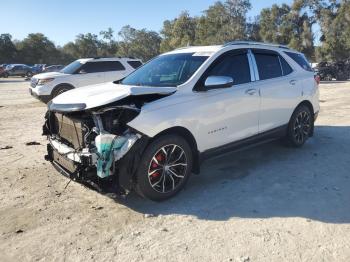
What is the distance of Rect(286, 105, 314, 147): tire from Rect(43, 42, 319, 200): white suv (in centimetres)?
18

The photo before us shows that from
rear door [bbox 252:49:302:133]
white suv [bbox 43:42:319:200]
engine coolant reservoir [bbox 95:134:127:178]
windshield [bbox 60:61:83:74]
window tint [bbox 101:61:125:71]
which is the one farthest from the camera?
window tint [bbox 101:61:125:71]

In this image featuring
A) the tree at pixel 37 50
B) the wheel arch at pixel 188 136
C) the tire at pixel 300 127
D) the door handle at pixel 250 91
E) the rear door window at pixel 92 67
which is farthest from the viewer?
the tree at pixel 37 50

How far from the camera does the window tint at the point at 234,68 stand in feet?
18.3

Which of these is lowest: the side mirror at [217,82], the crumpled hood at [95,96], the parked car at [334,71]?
the parked car at [334,71]

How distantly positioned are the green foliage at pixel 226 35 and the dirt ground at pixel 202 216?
43.9 metres

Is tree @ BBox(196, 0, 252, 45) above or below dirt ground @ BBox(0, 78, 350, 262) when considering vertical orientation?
above

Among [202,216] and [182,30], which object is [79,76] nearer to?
[202,216]

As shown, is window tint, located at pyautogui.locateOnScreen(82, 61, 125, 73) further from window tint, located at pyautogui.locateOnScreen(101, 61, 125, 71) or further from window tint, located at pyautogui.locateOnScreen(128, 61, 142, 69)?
window tint, located at pyautogui.locateOnScreen(128, 61, 142, 69)

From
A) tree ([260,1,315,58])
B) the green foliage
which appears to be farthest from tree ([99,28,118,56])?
tree ([260,1,315,58])

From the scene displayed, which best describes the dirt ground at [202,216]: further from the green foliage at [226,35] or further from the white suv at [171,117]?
the green foliage at [226,35]

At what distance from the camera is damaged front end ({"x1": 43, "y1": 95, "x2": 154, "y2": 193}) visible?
442 cm

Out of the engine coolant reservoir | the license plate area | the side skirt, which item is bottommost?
the side skirt

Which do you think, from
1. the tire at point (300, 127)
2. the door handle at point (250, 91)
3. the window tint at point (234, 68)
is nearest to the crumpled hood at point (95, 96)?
the window tint at point (234, 68)

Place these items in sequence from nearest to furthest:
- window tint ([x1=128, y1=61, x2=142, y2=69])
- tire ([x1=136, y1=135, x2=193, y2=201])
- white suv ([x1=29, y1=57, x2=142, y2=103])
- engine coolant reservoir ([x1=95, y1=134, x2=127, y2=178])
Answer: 1. engine coolant reservoir ([x1=95, y1=134, x2=127, y2=178])
2. tire ([x1=136, y1=135, x2=193, y2=201])
3. white suv ([x1=29, y1=57, x2=142, y2=103])
4. window tint ([x1=128, y1=61, x2=142, y2=69])
